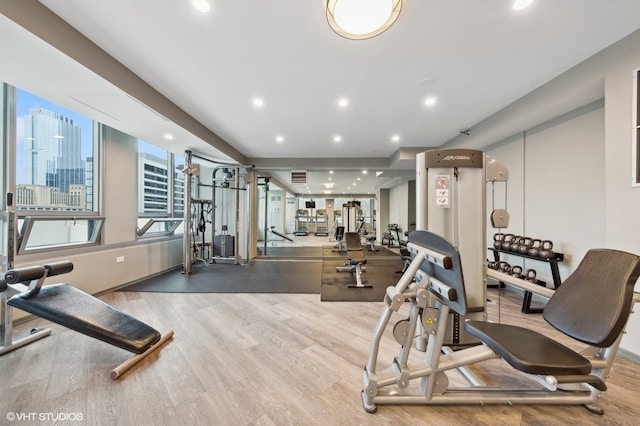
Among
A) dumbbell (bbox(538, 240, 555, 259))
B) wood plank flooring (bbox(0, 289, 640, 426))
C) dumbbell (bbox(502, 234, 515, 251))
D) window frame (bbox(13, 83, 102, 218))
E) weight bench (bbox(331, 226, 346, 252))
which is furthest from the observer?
weight bench (bbox(331, 226, 346, 252))

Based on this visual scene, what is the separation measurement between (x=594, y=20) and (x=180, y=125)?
15.9ft

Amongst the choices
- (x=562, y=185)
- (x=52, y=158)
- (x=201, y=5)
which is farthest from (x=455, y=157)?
(x=52, y=158)

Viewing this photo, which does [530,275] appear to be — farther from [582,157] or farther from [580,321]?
[580,321]

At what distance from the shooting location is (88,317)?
1.85 m

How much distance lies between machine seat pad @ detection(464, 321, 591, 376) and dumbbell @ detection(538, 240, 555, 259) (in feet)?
6.72

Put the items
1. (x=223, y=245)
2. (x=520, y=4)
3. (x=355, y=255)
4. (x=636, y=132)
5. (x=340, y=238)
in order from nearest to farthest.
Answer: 1. (x=520, y=4)
2. (x=636, y=132)
3. (x=355, y=255)
4. (x=223, y=245)
5. (x=340, y=238)

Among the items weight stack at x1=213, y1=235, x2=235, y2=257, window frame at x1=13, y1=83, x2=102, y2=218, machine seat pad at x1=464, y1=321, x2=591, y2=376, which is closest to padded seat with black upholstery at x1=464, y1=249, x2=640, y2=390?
machine seat pad at x1=464, y1=321, x2=591, y2=376

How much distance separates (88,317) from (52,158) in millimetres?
2683

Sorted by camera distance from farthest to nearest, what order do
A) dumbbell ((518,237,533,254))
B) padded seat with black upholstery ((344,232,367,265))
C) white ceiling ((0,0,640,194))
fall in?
padded seat with black upholstery ((344,232,367,265)) < dumbbell ((518,237,533,254)) < white ceiling ((0,0,640,194))

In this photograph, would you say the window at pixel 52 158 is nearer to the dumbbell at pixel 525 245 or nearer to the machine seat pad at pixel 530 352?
the machine seat pad at pixel 530 352

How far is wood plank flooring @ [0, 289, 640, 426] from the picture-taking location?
1.42m

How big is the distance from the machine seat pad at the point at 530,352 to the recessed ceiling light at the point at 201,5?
310cm

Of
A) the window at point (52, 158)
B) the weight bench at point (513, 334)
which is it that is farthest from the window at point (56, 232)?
the weight bench at point (513, 334)

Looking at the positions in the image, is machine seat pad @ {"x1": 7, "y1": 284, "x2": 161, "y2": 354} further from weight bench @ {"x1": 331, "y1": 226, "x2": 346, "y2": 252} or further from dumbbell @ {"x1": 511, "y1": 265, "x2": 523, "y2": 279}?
weight bench @ {"x1": 331, "y1": 226, "x2": 346, "y2": 252}
